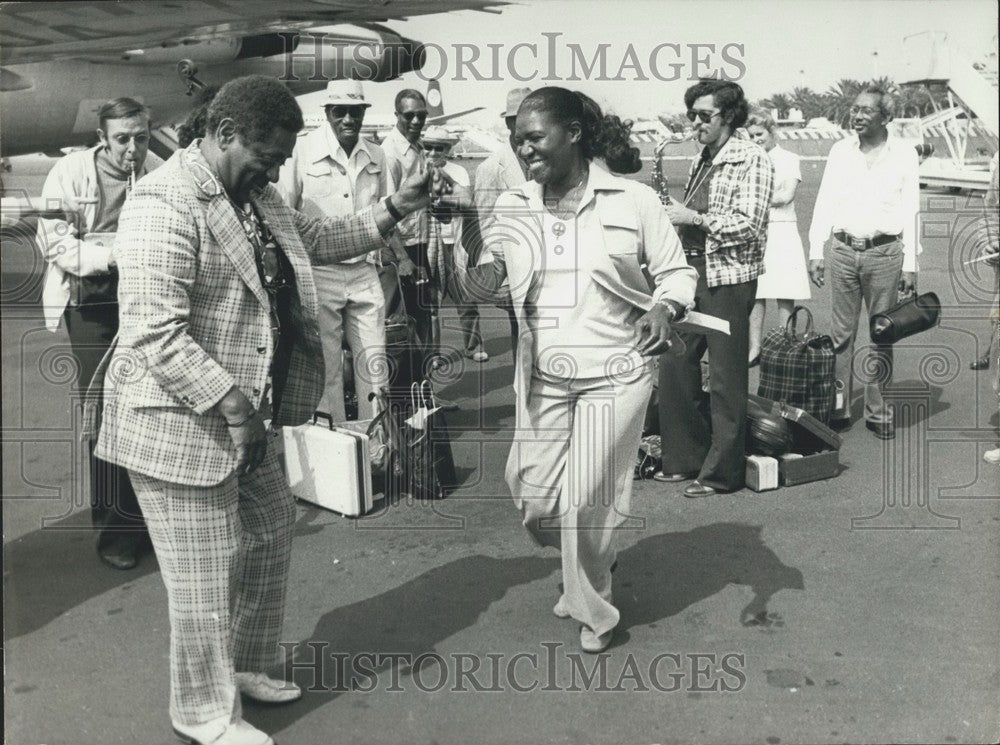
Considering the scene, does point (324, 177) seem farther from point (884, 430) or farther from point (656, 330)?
point (884, 430)

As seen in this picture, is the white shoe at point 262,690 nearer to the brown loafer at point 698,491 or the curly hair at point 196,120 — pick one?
the curly hair at point 196,120

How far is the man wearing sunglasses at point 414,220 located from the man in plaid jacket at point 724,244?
2571 mm

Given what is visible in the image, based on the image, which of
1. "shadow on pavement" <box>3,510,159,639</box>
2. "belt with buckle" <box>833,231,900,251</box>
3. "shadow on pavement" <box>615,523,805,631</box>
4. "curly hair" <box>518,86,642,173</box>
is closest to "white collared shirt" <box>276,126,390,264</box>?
"shadow on pavement" <box>3,510,159,639</box>

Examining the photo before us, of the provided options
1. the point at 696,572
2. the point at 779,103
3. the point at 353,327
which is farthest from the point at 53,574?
the point at 779,103

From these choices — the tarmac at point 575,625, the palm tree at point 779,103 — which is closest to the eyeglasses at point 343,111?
the tarmac at point 575,625

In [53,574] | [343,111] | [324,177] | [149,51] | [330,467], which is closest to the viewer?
[53,574]

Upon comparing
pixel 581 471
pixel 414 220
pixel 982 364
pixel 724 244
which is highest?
pixel 414 220

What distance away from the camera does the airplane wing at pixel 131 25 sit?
12.4 meters

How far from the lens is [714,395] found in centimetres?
602

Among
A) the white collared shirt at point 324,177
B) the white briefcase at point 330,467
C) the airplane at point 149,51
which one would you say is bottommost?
the white briefcase at point 330,467

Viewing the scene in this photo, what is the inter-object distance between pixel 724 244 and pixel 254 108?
130 inches

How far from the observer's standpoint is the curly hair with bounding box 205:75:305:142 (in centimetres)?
324

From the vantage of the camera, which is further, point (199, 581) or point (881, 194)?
point (881, 194)

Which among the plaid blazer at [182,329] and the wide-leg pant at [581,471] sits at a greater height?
the plaid blazer at [182,329]
